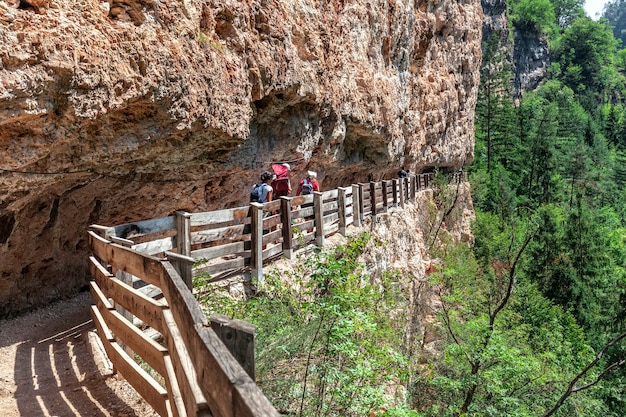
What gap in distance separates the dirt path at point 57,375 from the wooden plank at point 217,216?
6.06ft

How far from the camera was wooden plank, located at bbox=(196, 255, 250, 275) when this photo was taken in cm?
640

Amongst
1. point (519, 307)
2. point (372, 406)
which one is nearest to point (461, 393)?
point (372, 406)

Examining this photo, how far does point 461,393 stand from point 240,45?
893 centimetres

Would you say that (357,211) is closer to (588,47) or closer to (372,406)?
(372,406)

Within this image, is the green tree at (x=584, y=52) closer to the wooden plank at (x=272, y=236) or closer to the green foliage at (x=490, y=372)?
the green foliage at (x=490, y=372)

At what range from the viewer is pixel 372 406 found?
19.3ft

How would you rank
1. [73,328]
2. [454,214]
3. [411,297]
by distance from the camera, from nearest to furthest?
[73,328] → [411,297] → [454,214]

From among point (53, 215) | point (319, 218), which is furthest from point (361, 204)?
point (53, 215)

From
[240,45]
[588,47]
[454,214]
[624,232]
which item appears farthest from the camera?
[588,47]

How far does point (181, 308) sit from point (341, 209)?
8.93 metres

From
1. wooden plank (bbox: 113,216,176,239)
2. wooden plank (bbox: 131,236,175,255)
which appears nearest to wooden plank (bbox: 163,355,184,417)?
wooden plank (bbox: 131,236,175,255)

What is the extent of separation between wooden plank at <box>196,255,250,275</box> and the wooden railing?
0.01 metres

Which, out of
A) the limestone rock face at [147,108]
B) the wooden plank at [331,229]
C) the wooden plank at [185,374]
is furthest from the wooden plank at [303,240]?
the wooden plank at [185,374]

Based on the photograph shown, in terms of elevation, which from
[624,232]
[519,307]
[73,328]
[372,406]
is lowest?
[624,232]
